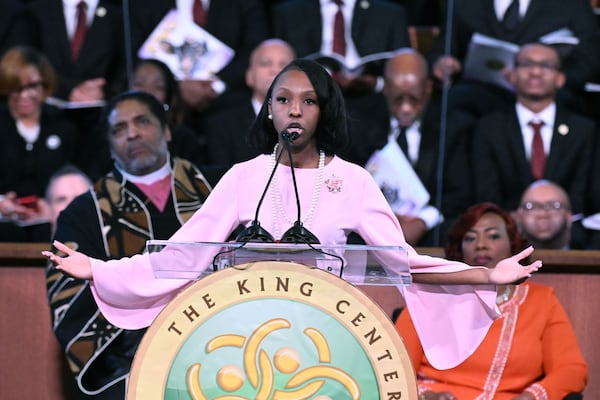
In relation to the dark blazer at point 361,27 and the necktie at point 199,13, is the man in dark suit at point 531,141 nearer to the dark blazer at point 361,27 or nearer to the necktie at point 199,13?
the dark blazer at point 361,27

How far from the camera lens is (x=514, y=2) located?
18.0ft

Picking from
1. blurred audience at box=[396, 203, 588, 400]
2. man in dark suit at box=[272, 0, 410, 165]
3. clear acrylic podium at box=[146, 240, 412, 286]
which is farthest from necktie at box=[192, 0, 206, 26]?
clear acrylic podium at box=[146, 240, 412, 286]

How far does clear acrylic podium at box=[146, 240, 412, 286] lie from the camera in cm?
249

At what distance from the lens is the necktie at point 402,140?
520 cm

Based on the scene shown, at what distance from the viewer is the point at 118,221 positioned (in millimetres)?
3971

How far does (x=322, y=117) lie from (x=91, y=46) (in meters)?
2.94

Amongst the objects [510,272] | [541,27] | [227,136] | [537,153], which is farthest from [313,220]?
[541,27]

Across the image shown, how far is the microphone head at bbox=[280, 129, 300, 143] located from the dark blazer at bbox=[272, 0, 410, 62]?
2.72 metres

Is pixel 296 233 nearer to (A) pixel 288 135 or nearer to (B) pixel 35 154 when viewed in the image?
(A) pixel 288 135

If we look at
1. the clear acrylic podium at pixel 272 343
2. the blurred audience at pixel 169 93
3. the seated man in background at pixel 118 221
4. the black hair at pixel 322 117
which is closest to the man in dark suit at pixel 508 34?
the blurred audience at pixel 169 93

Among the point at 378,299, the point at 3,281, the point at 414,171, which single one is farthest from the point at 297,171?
the point at 414,171

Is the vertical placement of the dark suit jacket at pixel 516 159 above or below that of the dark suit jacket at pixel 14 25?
below

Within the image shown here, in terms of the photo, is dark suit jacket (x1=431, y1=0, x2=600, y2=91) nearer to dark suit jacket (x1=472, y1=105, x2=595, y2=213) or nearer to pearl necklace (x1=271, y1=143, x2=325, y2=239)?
dark suit jacket (x1=472, y1=105, x2=595, y2=213)

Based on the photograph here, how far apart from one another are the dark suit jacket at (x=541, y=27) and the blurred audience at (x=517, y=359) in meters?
1.78
